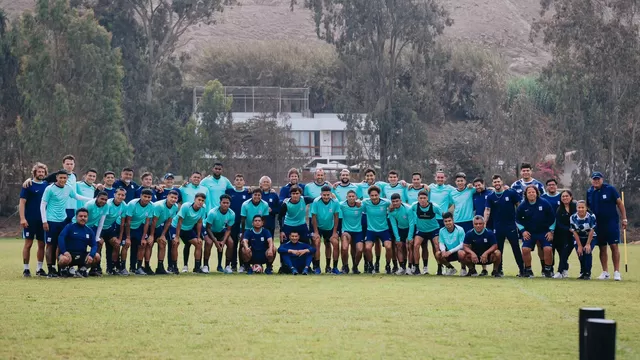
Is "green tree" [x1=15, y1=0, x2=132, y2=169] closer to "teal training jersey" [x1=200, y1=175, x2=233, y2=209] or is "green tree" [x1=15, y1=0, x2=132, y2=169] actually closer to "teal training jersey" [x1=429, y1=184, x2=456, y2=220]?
"teal training jersey" [x1=200, y1=175, x2=233, y2=209]

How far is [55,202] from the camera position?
19.6 meters

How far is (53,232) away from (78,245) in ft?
2.03

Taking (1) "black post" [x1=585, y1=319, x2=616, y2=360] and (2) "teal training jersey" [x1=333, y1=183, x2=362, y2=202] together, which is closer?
(1) "black post" [x1=585, y1=319, x2=616, y2=360]

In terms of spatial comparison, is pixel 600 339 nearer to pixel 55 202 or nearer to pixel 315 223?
pixel 55 202

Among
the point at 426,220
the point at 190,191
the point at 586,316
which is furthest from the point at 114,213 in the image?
the point at 586,316

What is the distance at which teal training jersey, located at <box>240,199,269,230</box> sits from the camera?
21.4 m

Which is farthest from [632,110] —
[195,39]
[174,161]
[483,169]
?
[195,39]

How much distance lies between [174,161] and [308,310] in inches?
1951

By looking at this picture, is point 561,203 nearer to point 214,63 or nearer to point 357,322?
point 357,322

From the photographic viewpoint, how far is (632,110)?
56469 millimetres

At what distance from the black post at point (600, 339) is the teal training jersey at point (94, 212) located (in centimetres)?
1436

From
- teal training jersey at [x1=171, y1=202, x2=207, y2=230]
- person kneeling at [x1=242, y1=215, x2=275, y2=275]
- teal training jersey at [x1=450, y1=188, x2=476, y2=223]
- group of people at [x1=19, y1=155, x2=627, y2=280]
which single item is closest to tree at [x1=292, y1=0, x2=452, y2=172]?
group of people at [x1=19, y1=155, x2=627, y2=280]

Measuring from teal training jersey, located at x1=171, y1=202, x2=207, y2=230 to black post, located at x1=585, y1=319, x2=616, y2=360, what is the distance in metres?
15.2

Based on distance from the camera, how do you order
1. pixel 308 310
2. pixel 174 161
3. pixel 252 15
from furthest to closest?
pixel 252 15, pixel 174 161, pixel 308 310
